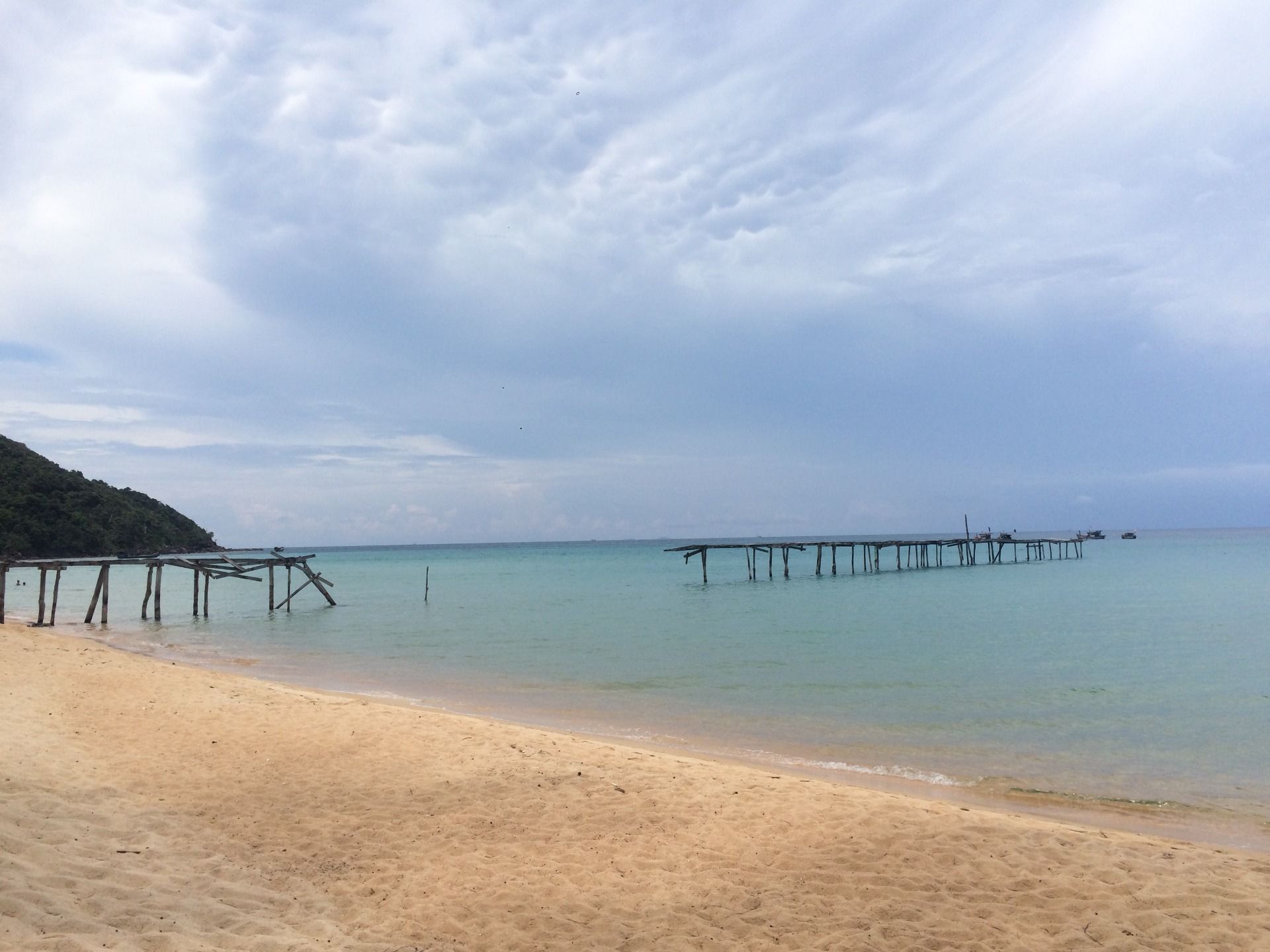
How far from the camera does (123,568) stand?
3250 inches

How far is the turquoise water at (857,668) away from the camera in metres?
10.2

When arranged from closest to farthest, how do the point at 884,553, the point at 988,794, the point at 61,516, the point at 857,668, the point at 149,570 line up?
the point at 988,794 < the point at 857,668 < the point at 149,570 < the point at 61,516 < the point at 884,553

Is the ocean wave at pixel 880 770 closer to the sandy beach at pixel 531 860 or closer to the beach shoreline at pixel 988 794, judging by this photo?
the beach shoreline at pixel 988 794

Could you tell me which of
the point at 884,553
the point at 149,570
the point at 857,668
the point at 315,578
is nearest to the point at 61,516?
the point at 149,570

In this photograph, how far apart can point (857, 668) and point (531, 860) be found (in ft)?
41.4

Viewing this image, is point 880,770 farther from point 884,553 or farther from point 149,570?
point 884,553

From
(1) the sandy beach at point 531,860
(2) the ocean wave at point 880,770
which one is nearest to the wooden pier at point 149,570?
(1) the sandy beach at point 531,860

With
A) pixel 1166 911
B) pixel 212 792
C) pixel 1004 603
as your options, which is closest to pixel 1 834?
pixel 212 792

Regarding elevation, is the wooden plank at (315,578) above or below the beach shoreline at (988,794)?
above

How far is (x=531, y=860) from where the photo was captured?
5.78m

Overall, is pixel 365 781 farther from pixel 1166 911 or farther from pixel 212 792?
pixel 1166 911

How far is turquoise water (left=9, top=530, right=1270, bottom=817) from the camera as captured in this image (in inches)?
403

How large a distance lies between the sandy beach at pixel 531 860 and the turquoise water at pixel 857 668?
2.87 meters

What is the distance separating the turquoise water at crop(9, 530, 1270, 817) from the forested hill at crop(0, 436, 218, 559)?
59.8 ft
